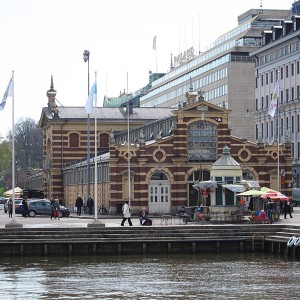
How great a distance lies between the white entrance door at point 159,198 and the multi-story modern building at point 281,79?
40.4 m

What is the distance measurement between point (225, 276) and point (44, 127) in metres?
78.3

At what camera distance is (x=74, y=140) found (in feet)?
391

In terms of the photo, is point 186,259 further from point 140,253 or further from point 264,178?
point 264,178

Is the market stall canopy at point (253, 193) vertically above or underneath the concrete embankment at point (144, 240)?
above

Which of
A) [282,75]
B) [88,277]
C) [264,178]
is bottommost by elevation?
[88,277]

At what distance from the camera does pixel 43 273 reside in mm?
51781

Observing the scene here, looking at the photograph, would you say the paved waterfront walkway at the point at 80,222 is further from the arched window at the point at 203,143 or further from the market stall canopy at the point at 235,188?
the arched window at the point at 203,143

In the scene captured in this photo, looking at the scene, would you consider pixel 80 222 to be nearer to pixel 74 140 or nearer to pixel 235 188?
pixel 235 188

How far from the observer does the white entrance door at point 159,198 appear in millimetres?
93812

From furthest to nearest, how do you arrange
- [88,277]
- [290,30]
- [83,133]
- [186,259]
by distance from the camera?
[290,30]
[83,133]
[186,259]
[88,277]

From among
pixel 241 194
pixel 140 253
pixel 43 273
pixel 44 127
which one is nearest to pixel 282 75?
pixel 44 127

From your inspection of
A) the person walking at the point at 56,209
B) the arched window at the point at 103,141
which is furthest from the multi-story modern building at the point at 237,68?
the person walking at the point at 56,209

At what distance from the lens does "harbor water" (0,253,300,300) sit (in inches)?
1729

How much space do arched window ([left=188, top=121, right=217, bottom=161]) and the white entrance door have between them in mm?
3555
